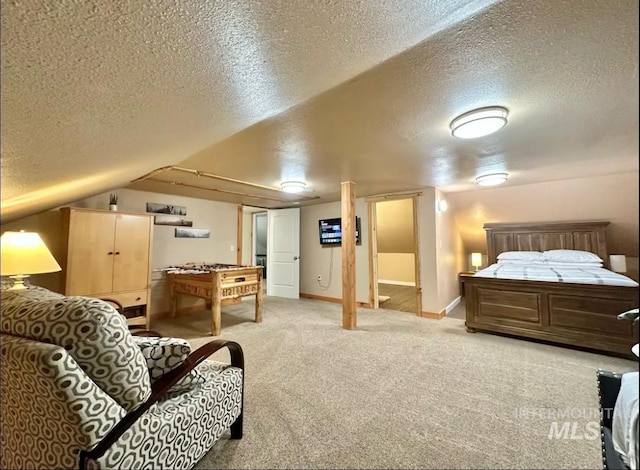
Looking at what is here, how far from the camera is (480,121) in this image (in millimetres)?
1696

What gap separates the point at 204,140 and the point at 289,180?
1638 mm

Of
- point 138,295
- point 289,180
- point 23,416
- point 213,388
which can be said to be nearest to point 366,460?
point 213,388

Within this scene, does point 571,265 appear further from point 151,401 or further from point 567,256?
point 151,401

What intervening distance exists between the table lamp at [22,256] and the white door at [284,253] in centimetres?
403

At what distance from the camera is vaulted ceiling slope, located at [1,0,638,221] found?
631mm

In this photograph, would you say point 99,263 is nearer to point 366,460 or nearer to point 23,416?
point 23,416

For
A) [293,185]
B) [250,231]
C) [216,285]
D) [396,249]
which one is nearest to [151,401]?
[216,285]

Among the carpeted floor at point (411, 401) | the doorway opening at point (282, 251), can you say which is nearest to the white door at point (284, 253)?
the doorway opening at point (282, 251)

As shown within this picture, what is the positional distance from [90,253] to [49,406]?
2962 mm

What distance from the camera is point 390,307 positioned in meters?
4.79

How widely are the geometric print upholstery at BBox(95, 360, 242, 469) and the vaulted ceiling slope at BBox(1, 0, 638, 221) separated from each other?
116cm

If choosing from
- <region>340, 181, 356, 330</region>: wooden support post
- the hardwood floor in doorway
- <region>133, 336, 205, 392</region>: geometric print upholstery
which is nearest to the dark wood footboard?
<region>340, 181, 356, 330</region>: wooden support post

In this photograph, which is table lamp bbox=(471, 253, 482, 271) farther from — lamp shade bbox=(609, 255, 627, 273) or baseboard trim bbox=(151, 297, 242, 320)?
baseboard trim bbox=(151, 297, 242, 320)

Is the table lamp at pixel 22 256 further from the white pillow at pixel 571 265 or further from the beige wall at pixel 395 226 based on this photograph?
the beige wall at pixel 395 226
